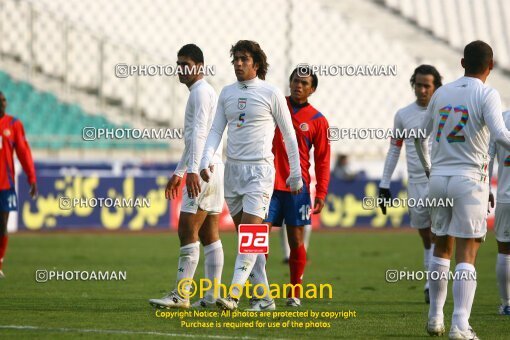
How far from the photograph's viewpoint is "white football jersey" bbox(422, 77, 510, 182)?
293 inches

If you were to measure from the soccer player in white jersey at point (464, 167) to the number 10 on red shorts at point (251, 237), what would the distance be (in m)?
1.74

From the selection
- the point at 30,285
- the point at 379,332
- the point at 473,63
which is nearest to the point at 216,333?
the point at 379,332

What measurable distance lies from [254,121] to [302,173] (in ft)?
4.14

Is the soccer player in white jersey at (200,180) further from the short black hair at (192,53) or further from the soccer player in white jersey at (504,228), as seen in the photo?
the soccer player in white jersey at (504,228)

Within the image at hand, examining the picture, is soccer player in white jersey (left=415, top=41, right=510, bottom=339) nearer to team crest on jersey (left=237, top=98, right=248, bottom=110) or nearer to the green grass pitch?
the green grass pitch

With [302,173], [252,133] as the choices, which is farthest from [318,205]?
[252,133]

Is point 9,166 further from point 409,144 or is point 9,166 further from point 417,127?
point 417,127

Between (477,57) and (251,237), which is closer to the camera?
(477,57)

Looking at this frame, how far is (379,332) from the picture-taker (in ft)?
26.2

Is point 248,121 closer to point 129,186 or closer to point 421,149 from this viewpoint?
point 421,149

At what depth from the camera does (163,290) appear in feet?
36.6

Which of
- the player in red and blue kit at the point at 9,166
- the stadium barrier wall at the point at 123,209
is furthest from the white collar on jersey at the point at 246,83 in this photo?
the stadium barrier wall at the point at 123,209

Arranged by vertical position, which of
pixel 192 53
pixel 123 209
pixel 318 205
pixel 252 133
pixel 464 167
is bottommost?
pixel 123 209

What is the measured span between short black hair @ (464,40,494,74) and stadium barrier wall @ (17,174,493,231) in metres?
11.7
